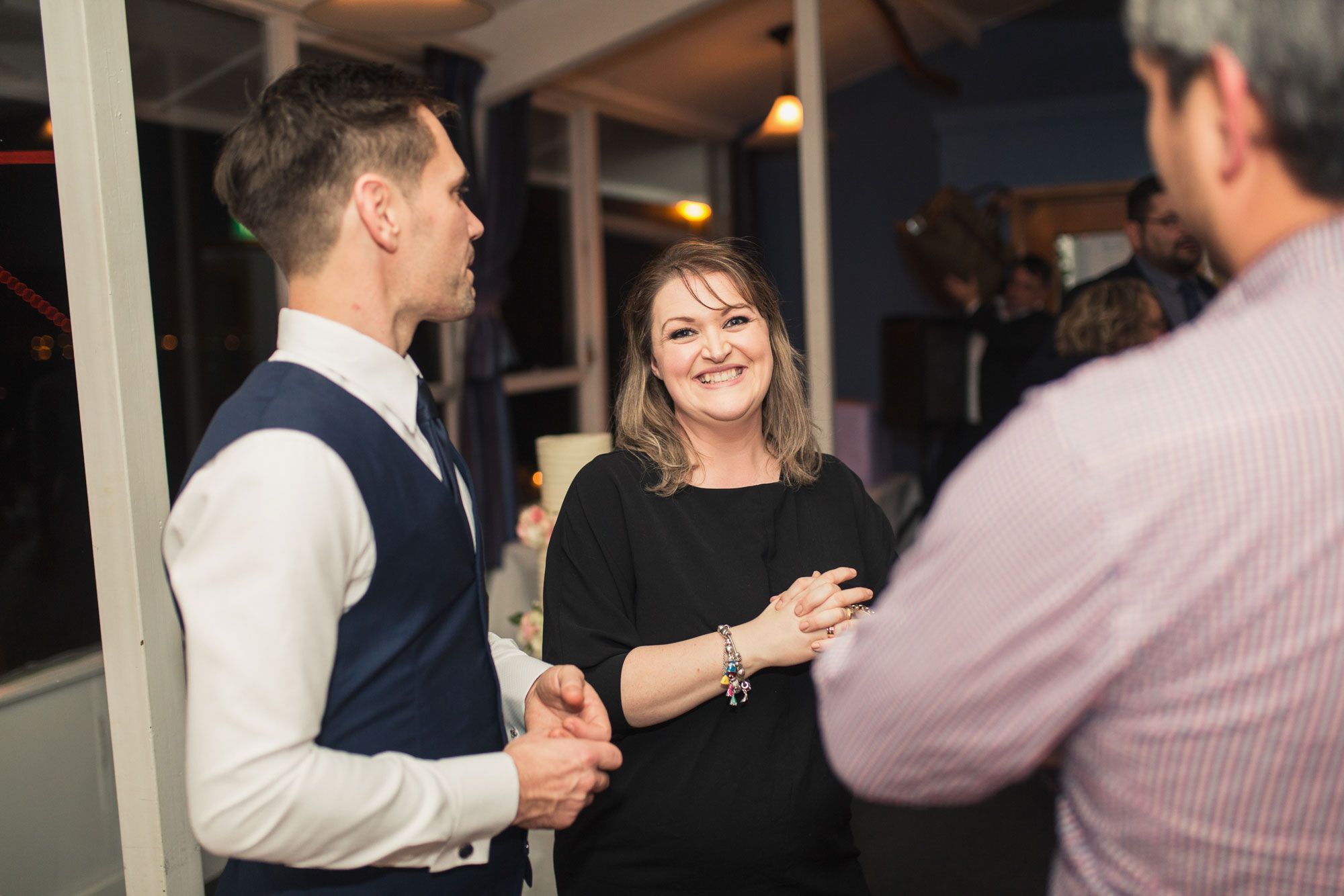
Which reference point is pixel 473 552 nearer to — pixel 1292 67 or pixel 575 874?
pixel 575 874

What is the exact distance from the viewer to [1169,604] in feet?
1.98

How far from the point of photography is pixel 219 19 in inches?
136

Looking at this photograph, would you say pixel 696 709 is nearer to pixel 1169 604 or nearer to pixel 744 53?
pixel 1169 604

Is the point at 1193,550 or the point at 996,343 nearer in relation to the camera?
the point at 1193,550

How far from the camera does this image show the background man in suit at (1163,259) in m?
3.07

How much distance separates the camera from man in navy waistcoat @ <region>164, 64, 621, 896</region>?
2.71 feet

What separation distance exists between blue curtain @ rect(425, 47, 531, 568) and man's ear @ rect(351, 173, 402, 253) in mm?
3257

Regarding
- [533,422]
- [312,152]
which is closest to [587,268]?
[533,422]

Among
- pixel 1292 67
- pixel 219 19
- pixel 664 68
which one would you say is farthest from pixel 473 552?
pixel 664 68

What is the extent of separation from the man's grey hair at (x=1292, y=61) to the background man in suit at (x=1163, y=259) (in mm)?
2596

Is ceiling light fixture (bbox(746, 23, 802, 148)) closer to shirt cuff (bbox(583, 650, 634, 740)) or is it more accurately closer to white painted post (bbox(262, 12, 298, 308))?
white painted post (bbox(262, 12, 298, 308))

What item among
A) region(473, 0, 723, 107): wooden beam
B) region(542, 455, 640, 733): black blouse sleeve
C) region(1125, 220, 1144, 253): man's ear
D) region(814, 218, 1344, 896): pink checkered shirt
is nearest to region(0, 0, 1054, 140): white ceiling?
region(473, 0, 723, 107): wooden beam

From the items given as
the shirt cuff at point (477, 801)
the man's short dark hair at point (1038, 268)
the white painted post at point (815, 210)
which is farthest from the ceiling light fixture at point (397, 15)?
the man's short dark hair at point (1038, 268)

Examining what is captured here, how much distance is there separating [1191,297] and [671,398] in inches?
93.9
